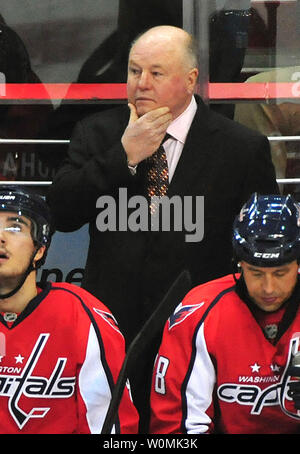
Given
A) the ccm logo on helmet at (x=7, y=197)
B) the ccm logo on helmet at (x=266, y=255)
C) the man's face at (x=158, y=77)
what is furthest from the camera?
the man's face at (x=158, y=77)

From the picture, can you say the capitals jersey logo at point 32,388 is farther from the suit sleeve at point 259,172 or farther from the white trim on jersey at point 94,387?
the suit sleeve at point 259,172

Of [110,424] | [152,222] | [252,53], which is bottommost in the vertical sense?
[110,424]

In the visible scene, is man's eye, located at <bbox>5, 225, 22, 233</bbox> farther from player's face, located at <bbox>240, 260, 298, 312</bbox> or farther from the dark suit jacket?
player's face, located at <bbox>240, 260, 298, 312</bbox>

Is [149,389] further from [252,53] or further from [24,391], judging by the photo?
[252,53]

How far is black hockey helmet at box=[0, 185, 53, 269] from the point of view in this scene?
9.86ft

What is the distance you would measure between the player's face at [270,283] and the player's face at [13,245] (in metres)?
0.61

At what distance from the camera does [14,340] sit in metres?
2.99

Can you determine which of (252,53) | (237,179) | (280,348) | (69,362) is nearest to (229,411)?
(280,348)

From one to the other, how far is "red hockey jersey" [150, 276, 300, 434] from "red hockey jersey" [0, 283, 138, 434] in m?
0.14

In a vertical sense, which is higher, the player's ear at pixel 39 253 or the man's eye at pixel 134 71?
the man's eye at pixel 134 71

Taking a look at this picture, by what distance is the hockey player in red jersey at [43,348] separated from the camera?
2.94 metres

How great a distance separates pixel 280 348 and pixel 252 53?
0.91m

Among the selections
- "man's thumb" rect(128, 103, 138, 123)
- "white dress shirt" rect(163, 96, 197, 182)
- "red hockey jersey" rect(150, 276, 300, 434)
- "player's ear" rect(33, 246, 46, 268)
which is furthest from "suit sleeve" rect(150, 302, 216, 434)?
"man's thumb" rect(128, 103, 138, 123)

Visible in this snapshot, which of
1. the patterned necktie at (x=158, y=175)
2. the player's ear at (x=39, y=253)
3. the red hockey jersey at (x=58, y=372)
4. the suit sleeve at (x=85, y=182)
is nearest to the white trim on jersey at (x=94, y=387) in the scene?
the red hockey jersey at (x=58, y=372)
